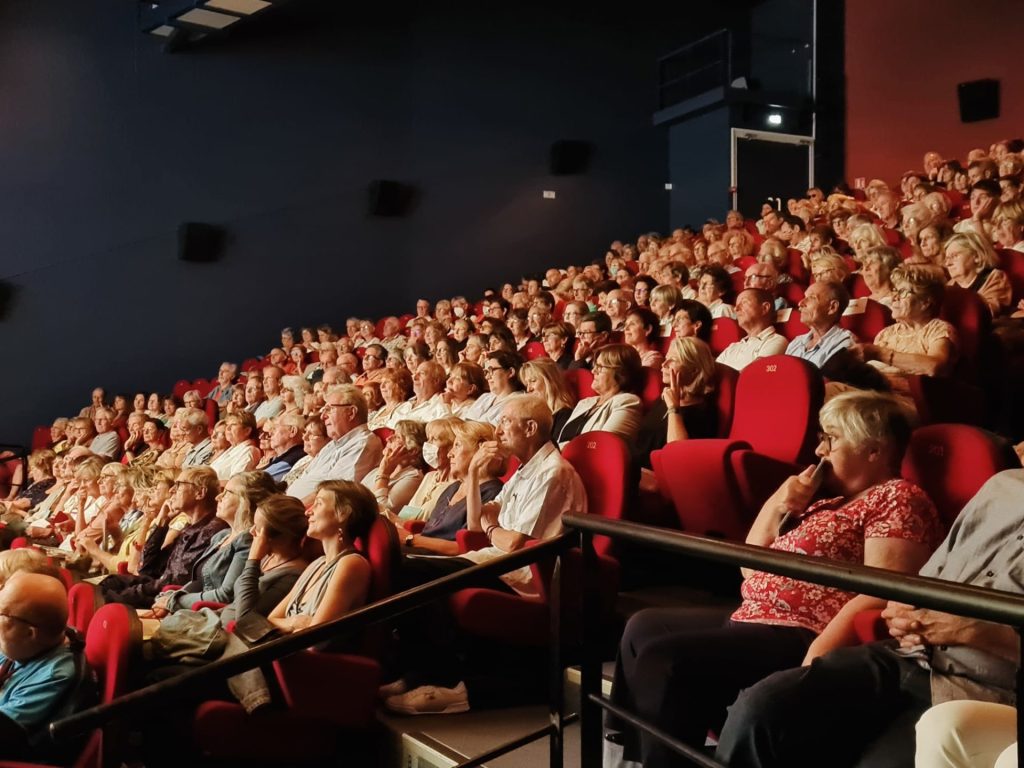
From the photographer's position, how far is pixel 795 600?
110cm

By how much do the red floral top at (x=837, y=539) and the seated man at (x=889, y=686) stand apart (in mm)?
129

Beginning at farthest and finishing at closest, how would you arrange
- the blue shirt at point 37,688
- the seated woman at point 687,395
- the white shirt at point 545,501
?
the seated woman at point 687,395 < the white shirt at point 545,501 < the blue shirt at point 37,688

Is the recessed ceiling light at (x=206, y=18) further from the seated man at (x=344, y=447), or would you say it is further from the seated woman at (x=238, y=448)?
the seated man at (x=344, y=447)

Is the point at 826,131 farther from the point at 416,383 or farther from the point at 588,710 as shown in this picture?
the point at 588,710

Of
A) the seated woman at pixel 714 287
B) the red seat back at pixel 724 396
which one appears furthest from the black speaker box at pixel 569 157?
the red seat back at pixel 724 396

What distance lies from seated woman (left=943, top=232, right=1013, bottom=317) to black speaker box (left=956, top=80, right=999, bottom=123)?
3.57m

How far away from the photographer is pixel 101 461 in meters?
3.17

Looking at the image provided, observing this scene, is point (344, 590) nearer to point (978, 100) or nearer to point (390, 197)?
point (390, 197)

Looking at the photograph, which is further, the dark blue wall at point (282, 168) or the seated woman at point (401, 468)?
the dark blue wall at point (282, 168)

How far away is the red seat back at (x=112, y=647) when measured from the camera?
1.31 m

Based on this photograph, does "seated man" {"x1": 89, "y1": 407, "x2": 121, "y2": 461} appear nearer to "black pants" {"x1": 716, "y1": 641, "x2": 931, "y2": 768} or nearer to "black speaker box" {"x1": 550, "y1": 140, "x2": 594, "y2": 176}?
"black speaker box" {"x1": 550, "y1": 140, "x2": 594, "y2": 176}

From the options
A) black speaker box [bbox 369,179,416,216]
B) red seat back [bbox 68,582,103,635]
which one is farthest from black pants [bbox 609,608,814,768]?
black speaker box [bbox 369,179,416,216]

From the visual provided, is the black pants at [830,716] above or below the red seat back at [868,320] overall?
below

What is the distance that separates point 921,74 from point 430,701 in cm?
551
